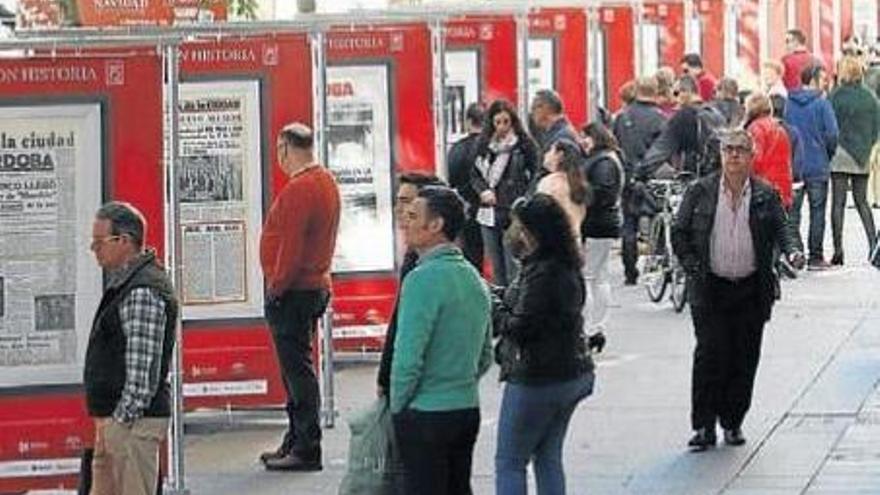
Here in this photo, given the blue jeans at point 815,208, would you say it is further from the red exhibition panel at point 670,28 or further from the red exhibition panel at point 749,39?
the red exhibition panel at point 749,39

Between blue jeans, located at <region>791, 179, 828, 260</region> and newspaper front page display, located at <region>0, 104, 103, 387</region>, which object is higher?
newspaper front page display, located at <region>0, 104, 103, 387</region>

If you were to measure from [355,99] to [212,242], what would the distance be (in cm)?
268

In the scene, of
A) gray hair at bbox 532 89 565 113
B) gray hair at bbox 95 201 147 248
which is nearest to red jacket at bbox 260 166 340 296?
gray hair at bbox 95 201 147 248

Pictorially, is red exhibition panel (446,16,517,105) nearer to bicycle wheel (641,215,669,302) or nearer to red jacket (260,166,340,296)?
bicycle wheel (641,215,669,302)

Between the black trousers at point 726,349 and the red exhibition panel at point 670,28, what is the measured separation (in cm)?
1542

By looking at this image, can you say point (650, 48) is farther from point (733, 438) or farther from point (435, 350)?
point (435, 350)

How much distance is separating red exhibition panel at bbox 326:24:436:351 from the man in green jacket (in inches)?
298

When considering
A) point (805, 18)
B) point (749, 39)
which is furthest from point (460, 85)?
point (805, 18)

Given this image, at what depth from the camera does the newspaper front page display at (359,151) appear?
17391mm

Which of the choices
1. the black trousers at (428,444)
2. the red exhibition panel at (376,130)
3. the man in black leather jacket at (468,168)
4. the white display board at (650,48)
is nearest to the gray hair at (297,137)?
the red exhibition panel at (376,130)

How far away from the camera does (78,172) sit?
40.7 ft

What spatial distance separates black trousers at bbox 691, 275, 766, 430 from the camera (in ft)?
45.9

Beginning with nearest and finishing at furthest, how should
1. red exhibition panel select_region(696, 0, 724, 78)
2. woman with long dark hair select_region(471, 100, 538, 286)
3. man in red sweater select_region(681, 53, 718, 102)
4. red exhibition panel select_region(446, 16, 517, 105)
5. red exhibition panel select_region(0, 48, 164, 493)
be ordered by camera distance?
1. red exhibition panel select_region(0, 48, 164, 493)
2. woman with long dark hair select_region(471, 100, 538, 286)
3. red exhibition panel select_region(446, 16, 517, 105)
4. man in red sweater select_region(681, 53, 718, 102)
5. red exhibition panel select_region(696, 0, 724, 78)

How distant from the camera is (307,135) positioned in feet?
44.9
